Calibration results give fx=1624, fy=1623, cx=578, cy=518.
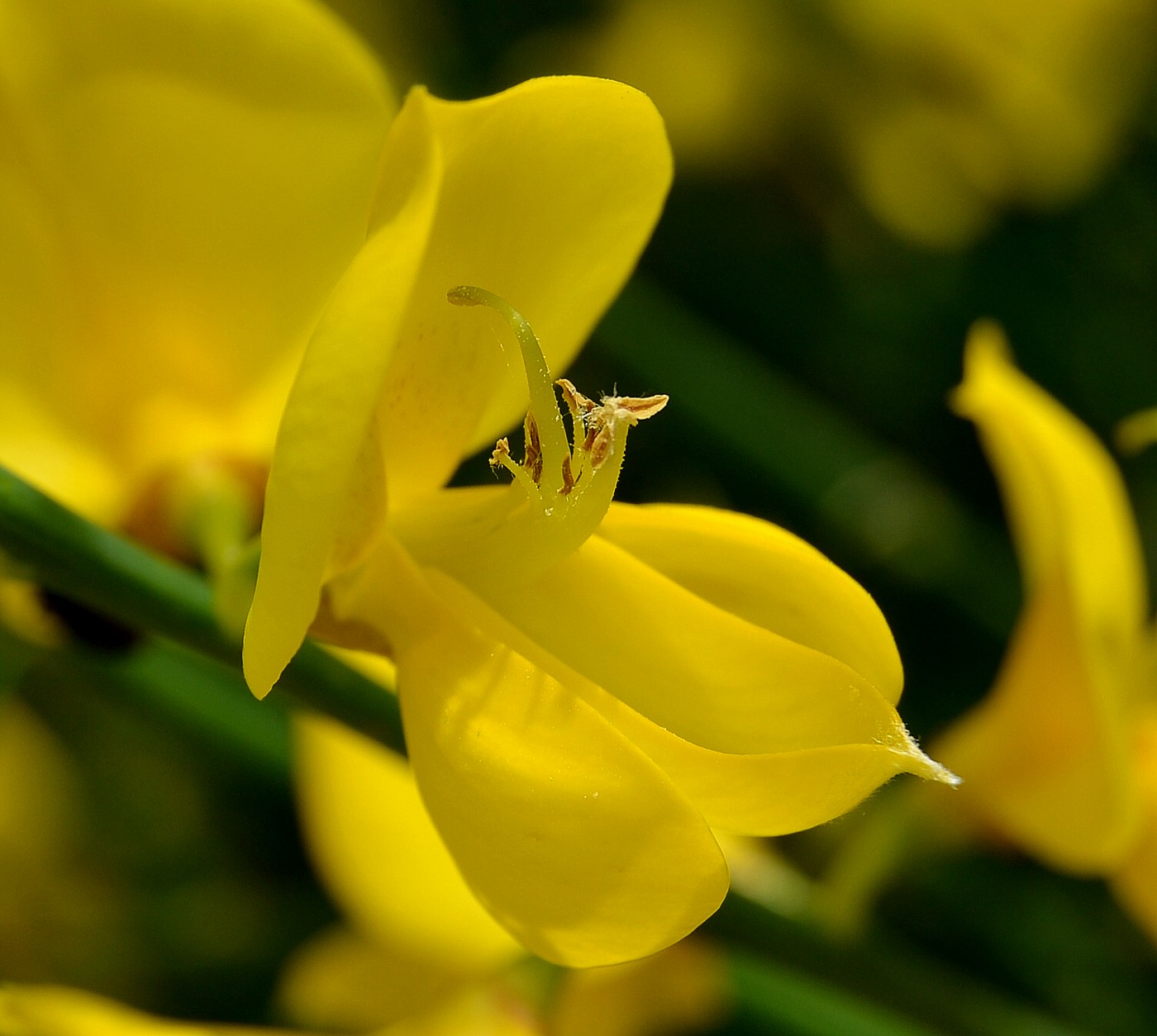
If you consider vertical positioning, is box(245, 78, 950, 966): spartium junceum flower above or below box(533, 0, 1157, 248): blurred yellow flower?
above

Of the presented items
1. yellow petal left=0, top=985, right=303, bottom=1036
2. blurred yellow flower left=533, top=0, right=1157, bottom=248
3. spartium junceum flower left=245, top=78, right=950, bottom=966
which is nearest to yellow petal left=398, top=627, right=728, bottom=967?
spartium junceum flower left=245, top=78, right=950, bottom=966

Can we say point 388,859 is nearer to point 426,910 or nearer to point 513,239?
point 426,910

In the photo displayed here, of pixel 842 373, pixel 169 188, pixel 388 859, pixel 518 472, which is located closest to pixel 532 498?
pixel 518 472

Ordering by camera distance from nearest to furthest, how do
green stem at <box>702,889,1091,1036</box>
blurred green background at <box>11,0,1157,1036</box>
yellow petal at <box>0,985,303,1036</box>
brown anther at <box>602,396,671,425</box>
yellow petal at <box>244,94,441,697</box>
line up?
1. yellow petal at <box>244,94,441,697</box>
2. brown anther at <box>602,396,671,425</box>
3. yellow petal at <box>0,985,303,1036</box>
4. green stem at <box>702,889,1091,1036</box>
5. blurred green background at <box>11,0,1157,1036</box>

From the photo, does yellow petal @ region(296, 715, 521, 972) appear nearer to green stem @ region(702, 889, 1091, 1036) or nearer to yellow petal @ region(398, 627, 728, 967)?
green stem @ region(702, 889, 1091, 1036)

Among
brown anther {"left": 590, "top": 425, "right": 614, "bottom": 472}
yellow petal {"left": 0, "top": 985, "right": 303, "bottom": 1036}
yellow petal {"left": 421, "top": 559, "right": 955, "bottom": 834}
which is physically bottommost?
yellow petal {"left": 0, "top": 985, "right": 303, "bottom": 1036}

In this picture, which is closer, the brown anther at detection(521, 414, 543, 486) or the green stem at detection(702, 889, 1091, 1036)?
the brown anther at detection(521, 414, 543, 486)

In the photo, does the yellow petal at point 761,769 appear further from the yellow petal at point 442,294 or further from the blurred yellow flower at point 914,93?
the blurred yellow flower at point 914,93

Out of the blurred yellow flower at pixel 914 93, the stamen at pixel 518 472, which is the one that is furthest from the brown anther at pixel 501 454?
the blurred yellow flower at pixel 914 93
